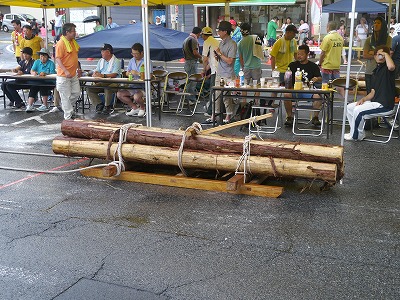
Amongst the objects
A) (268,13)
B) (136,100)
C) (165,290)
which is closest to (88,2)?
(136,100)

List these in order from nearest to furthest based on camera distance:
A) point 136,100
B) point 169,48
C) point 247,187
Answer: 1. point 247,187
2. point 136,100
3. point 169,48

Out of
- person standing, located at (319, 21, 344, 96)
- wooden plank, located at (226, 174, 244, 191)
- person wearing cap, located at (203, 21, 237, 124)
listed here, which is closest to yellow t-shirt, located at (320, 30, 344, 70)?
person standing, located at (319, 21, 344, 96)

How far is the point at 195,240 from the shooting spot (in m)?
5.76

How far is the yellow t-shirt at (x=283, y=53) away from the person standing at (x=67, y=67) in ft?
13.5

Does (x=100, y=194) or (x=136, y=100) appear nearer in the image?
(x=100, y=194)

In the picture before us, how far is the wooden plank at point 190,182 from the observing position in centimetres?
704

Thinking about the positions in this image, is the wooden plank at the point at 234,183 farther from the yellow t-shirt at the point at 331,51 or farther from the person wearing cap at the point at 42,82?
the person wearing cap at the point at 42,82

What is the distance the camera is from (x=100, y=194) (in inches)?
287

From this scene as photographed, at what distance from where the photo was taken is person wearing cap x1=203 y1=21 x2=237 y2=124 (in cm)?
1138

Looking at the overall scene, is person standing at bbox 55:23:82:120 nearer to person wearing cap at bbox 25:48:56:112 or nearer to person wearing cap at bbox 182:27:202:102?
person wearing cap at bbox 25:48:56:112

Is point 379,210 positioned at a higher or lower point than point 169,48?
lower

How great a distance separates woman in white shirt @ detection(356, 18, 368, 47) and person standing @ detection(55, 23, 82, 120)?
1578 cm

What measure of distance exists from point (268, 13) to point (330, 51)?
18.4m

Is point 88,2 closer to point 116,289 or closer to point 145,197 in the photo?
point 145,197
